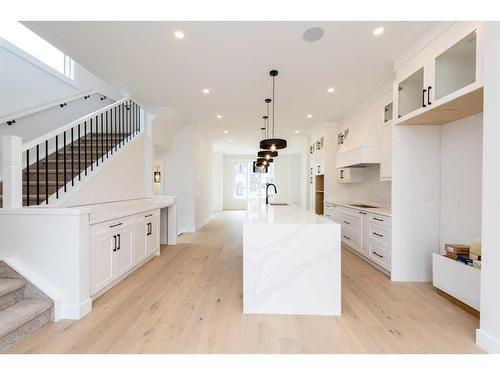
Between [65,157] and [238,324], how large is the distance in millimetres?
3346

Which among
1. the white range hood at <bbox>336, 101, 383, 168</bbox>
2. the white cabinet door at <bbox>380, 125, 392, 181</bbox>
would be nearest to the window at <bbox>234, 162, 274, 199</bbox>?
the white range hood at <bbox>336, 101, 383, 168</bbox>

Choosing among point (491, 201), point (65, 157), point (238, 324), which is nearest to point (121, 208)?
point (65, 157)

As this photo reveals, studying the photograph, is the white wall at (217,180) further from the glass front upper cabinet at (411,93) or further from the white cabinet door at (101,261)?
the glass front upper cabinet at (411,93)

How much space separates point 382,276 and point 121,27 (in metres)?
4.43

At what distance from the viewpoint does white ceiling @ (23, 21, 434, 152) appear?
2.59 m

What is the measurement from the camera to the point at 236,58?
3170 millimetres

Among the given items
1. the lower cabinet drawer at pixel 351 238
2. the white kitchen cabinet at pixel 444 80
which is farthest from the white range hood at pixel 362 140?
the lower cabinet drawer at pixel 351 238

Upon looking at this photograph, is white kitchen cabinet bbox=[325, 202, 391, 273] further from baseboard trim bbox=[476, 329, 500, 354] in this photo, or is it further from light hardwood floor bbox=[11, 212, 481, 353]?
baseboard trim bbox=[476, 329, 500, 354]

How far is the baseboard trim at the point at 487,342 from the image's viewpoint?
176cm

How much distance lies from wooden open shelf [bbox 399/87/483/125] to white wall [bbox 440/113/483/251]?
142 millimetres

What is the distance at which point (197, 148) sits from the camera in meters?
6.91

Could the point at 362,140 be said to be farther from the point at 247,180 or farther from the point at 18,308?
the point at 247,180
